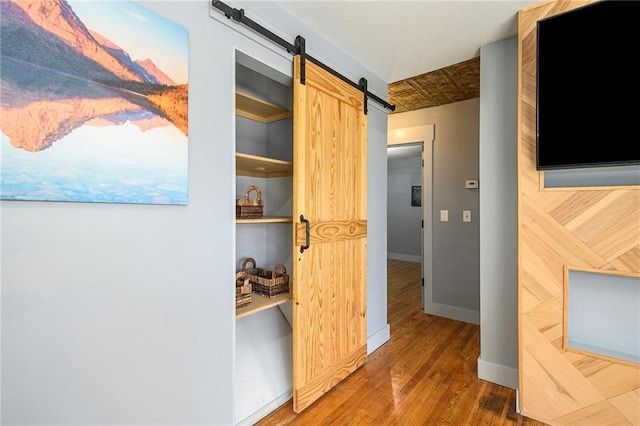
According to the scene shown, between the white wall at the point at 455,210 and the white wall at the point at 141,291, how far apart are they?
2.49 meters

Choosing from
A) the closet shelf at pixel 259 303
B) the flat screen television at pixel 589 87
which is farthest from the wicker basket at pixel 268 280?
the flat screen television at pixel 589 87

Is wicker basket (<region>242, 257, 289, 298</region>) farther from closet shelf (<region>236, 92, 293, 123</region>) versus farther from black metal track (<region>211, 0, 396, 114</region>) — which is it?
black metal track (<region>211, 0, 396, 114</region>)

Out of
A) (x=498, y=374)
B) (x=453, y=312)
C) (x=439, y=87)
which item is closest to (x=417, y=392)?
(x=498, y=374)

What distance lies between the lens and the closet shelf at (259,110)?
197 centimetres

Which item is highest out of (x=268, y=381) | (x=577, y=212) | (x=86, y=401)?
(x=577, y=212)

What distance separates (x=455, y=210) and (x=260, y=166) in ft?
8.46

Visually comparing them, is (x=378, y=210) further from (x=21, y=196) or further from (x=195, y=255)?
(x=21, y=196)

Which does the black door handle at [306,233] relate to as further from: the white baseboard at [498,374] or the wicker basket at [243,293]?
the white baseboard at [498,374]

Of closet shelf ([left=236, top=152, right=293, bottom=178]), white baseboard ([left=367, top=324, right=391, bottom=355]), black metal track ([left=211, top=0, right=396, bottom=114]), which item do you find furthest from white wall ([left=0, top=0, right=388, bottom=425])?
white baseboard ([left=367, top=324, right=391, bottom=355])

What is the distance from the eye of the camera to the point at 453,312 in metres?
3.50

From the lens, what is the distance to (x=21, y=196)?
951 mm

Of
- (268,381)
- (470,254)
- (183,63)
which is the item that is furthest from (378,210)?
(183,63)

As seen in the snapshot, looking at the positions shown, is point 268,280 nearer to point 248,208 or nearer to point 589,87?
point 248,208

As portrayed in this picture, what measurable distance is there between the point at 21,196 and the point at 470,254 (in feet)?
12.2
